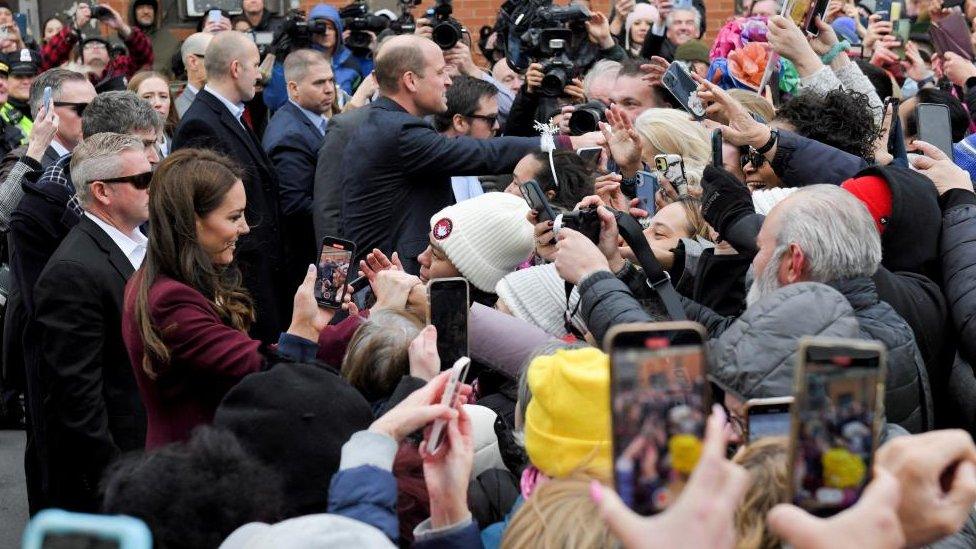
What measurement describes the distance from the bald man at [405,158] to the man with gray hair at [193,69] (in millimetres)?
2618

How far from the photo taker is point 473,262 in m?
4.16

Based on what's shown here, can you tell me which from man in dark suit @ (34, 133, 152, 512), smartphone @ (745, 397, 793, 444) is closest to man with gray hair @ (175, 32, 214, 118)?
man in dark suit @ (34, 133, 152, 512)

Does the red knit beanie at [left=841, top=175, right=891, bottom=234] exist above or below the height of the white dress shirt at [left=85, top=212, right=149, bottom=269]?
above

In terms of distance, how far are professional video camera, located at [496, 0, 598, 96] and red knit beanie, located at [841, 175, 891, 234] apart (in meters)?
2.72

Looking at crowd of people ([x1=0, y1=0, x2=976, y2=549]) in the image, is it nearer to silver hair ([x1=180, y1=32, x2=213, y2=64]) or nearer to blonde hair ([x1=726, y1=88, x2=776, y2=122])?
blonde hair ([x1=726, y1=88, x2=776, y2=122])

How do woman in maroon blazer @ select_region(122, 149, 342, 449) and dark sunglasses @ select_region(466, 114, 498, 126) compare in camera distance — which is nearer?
woman in maroon blazer @ select_region(122, 149, 342, 449)

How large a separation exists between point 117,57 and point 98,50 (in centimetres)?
28

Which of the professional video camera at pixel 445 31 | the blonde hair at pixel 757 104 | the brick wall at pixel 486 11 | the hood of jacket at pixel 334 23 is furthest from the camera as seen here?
the brick wall at pixel 486 11

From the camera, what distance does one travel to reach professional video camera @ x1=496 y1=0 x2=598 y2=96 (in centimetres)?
620

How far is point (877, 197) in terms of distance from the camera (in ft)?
11.7

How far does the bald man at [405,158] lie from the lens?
5.46 metres

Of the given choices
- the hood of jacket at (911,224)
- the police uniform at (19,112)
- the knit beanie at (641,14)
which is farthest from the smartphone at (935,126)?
the police uniform at (19,112)

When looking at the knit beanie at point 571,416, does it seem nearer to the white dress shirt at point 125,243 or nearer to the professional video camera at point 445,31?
the white dress shirt at point 125,243

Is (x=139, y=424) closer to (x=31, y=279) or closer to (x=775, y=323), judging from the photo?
(x=31, y=279)
